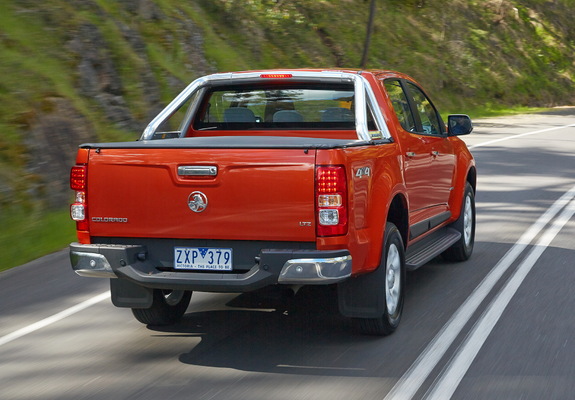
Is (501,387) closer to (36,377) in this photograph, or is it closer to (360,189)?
(360,189)

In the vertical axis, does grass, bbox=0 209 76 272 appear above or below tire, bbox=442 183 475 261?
below

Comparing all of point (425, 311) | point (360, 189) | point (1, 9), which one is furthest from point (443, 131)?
point (1, 9)

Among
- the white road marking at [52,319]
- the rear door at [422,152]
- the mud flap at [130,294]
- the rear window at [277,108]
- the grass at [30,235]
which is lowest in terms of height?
the grass at [30,235]

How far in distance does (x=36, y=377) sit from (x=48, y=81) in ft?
29.5

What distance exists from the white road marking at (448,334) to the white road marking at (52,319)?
108 inches

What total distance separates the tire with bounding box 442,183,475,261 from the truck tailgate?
3597 millimetres

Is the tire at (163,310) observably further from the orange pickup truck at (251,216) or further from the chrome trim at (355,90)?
the chrome trim at (355,90)

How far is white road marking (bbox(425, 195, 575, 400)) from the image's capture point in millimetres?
5062

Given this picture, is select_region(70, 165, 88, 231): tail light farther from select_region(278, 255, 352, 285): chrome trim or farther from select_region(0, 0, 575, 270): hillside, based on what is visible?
select_region(0, 0, 575, 270): hillside

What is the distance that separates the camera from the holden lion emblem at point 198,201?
557cm

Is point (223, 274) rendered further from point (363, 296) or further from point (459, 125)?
point (459, 125)

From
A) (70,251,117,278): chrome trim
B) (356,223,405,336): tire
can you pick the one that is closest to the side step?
(356,223,405,336): tire

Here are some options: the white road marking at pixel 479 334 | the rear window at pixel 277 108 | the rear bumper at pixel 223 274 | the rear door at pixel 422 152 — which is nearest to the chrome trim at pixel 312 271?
the rear bumper at pixel 223 274

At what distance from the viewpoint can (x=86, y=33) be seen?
1605 cm
